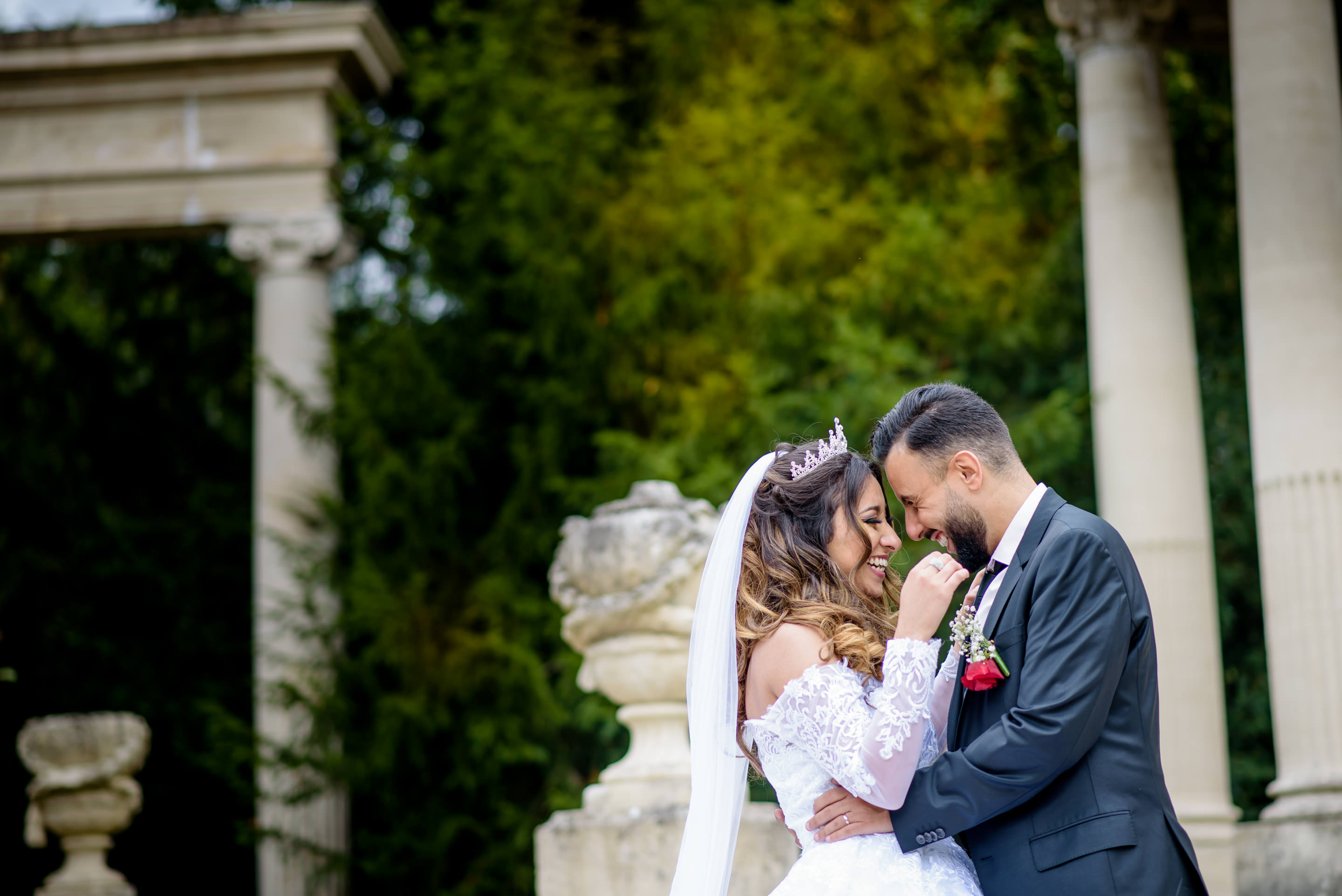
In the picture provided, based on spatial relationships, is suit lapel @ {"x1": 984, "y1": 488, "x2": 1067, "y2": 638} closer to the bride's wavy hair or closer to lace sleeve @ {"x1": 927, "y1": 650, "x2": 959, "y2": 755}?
lace sleeve @ {"x1": 927, "y1": 650, "x2": 959, "y2": 755}

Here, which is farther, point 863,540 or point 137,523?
point 137,523

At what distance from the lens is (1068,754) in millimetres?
4652

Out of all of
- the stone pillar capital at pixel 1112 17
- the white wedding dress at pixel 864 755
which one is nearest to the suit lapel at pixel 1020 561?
the white wedding dress at pixel 864 755

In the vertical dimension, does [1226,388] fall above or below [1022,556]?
above

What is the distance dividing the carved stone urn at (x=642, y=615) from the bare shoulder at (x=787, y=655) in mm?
3039

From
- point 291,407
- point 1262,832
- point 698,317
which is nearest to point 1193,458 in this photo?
point 1262,832

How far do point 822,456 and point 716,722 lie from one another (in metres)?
1.17

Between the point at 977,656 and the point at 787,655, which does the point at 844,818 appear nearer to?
the point at 787,655

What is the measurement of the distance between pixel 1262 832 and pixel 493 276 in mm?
11268

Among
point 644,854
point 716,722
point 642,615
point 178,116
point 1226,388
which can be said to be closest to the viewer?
point 716,722

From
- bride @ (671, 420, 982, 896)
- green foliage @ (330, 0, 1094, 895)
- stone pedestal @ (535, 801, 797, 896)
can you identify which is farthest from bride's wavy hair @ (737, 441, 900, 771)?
green foliage @ (330, 0, 1094, 895)

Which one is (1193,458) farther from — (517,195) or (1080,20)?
(517,195)

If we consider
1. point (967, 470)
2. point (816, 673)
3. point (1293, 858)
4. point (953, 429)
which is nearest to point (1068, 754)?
point (816, 673)

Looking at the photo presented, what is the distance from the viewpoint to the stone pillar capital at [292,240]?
732 inches
